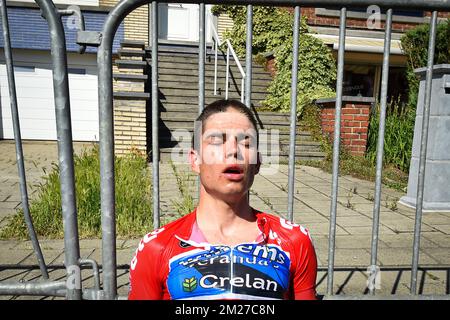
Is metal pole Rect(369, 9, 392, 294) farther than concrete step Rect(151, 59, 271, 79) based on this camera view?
No

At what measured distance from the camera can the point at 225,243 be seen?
4.77 feet

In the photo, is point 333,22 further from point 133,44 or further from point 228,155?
point 228,155

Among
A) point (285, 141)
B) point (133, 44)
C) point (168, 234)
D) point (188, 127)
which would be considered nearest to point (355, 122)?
point (285, 141)

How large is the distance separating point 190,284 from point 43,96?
11366 millimetres

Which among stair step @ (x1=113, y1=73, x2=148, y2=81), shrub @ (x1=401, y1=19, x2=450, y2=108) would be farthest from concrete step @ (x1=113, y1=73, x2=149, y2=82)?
shrub @ (x1=401, y1=19, x2=450, y2=108)

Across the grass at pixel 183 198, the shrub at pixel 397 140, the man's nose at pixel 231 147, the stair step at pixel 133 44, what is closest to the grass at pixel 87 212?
the grass at pixel 183 198

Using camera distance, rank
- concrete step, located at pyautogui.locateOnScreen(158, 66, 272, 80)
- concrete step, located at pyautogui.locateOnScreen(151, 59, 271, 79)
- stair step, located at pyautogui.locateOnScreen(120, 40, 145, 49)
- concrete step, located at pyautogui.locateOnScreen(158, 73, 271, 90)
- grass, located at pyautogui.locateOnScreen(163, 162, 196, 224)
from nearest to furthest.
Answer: grass, located at pyautogui.locateOnScreen(163, 162, 196, 224), stair step, located at pyautogui.locateOnScreen(120, 40, 145, 49), concrete step, located at pyautogui.locateOnScreen(158, 73, 271, 90), concrete step, located at pyautogui.locateOnScreen(158, 66, 272, 80), concrete step, located at pyautogui.locateOnScreen(151, 59, 271, 79)

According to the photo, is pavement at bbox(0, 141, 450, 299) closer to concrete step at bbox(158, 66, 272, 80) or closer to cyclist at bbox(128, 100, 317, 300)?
cyclist at bbox(128, 100, 317, 300)

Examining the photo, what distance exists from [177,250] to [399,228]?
3.43m

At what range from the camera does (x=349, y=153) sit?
7867mm

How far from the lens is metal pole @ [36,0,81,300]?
1607mm

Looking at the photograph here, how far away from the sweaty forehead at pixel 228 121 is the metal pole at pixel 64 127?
0.65 m

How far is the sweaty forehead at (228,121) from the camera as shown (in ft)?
4.72
